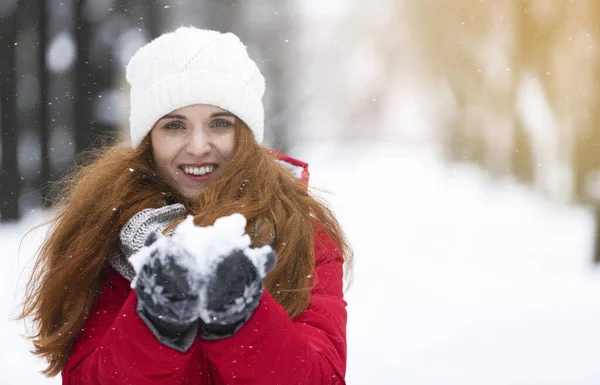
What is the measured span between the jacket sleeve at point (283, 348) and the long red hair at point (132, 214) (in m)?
0.07

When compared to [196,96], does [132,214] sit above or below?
below

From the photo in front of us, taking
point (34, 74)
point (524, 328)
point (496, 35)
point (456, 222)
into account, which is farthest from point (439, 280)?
point (34, 74)

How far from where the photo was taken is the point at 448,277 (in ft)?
21.8

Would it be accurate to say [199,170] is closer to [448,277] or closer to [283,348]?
[283,348]

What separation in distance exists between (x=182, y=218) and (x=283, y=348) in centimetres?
57

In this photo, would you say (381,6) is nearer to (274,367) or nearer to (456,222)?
(456,222)

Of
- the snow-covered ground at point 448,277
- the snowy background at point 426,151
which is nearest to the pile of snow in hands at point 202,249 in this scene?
the snow-covered ground at point 448,277

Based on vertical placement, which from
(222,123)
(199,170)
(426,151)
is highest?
(222,123)

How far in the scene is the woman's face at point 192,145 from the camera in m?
1.91

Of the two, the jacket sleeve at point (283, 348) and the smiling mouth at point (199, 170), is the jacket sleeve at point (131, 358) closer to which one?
the jacket sleeve at point (283, 348)

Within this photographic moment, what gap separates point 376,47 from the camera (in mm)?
10742

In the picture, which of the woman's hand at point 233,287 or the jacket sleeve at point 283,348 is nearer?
the woman's hand at point 233,287

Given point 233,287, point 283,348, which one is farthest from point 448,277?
point 233,287

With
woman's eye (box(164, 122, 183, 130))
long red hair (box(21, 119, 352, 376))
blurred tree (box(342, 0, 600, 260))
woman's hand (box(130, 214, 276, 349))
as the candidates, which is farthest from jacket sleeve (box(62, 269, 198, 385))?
blurred tree (box(342, 0, 600, 260))
